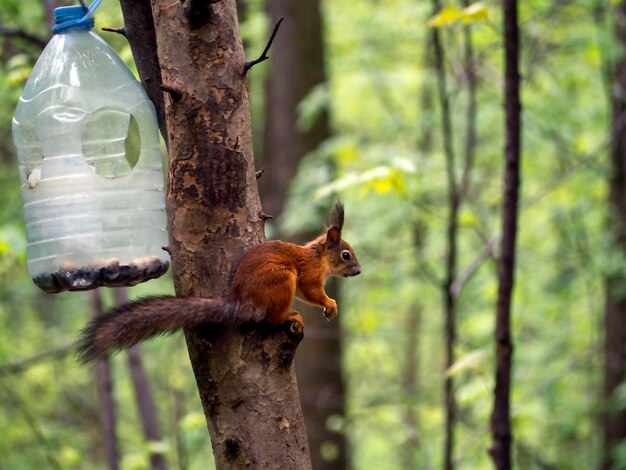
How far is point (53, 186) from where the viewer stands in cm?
248

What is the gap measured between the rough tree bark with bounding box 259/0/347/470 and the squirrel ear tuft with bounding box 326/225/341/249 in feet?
14.2

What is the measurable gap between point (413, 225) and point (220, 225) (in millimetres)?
3983

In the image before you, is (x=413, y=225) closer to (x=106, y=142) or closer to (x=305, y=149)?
(x=305, y=149)

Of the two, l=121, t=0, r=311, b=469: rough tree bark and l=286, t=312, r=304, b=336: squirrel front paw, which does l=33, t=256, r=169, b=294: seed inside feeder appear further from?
l=286, t=312, r=304, b=336: squirrel front paw

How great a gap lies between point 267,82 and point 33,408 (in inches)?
159

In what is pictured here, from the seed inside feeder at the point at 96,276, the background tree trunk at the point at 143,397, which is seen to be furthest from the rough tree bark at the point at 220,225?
the background tree trunk at the point at 143,397

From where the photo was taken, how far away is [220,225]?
7.03ft

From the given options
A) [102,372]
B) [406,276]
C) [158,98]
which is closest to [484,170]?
[406,276]

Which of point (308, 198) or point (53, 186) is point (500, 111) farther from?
point (53, 186)

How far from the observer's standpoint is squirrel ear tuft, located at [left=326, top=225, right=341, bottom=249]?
2904 mm

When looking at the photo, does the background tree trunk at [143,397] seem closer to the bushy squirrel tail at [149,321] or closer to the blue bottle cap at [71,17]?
the blue bottle cap at [71,17]

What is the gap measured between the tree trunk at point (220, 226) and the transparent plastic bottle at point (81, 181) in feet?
1.04

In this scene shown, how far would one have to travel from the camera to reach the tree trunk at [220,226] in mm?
2084

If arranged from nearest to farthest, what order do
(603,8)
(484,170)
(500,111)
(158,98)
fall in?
(158,98) → (603,8) → (500,111) → (484,170)
